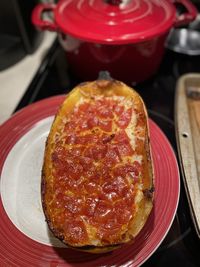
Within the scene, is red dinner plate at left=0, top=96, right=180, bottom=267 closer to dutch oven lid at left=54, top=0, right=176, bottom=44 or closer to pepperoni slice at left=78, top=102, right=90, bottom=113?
pepperoni slice at left=78, top=102, right=90, bottom=113

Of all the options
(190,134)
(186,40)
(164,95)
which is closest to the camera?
(190,134)

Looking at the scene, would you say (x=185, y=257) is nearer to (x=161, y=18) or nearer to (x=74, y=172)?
(x=74, y=172)

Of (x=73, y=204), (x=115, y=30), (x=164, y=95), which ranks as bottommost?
(x=164, y=95)

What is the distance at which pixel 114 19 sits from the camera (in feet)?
2.53

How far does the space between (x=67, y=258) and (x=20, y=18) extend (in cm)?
70

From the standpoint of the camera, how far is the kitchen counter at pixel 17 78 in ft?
2.93

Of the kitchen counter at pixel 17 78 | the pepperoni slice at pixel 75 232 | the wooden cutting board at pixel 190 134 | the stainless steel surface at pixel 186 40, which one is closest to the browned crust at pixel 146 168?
the pepperoni slice at pixel 75 232

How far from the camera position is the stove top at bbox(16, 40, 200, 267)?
0.60m

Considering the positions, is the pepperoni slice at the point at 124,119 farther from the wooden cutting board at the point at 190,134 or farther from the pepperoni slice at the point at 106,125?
the wooden cutting board at the point at 190,134

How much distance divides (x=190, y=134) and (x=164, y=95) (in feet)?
0.74

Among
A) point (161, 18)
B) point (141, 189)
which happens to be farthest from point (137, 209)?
point (161, 18)

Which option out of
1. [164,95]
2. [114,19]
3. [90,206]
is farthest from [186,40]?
[90,206]

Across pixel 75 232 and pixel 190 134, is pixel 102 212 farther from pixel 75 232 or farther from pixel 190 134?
pixel 190 134

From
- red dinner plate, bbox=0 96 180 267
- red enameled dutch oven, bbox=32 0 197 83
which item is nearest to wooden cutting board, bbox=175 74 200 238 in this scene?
red dinner plate, bbox=0 96 180 267
